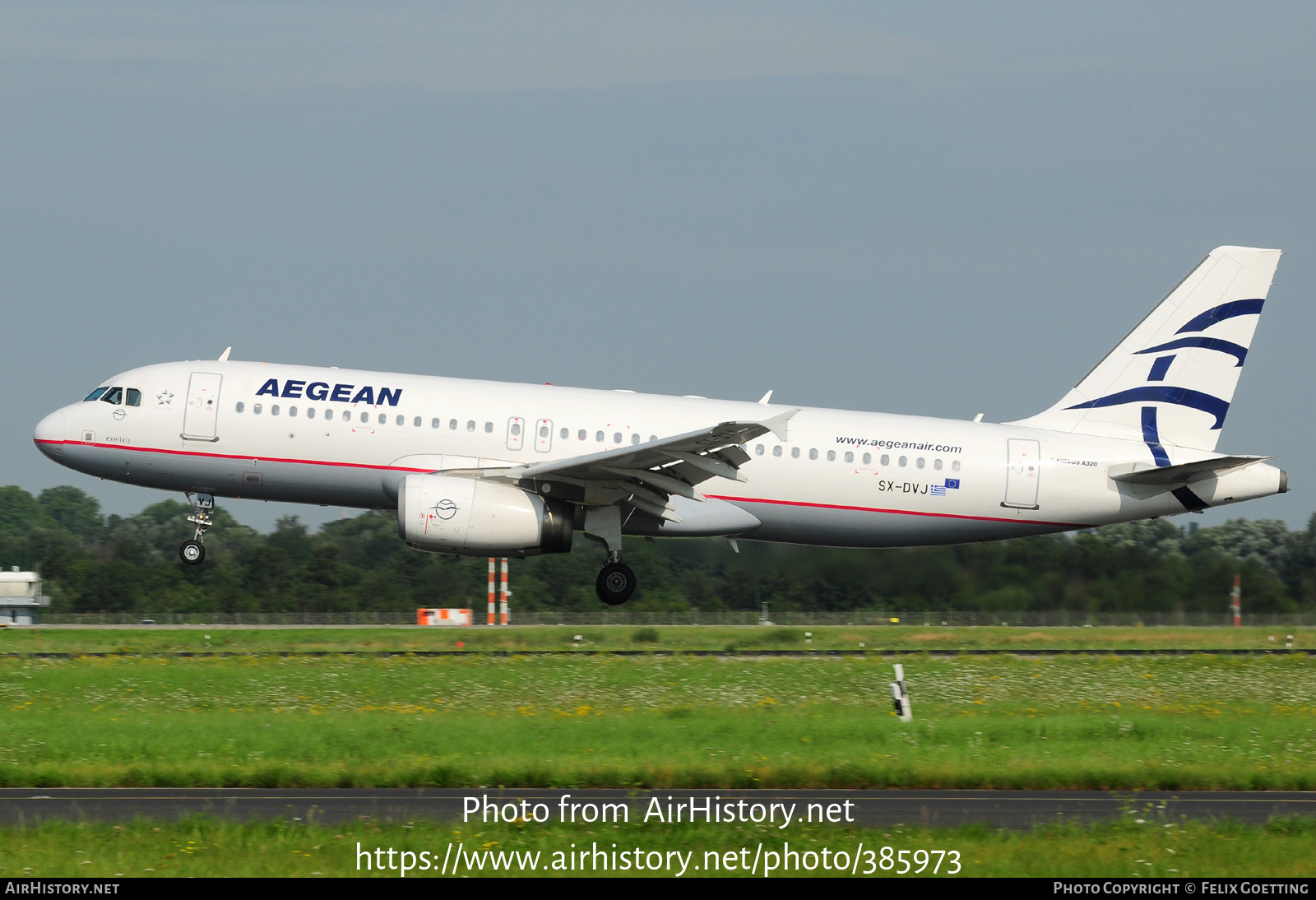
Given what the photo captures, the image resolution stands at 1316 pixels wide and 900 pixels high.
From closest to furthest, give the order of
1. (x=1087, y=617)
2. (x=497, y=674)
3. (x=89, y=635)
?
(x=497, y=674), (x=89, y=635), (x=1087, y=617)

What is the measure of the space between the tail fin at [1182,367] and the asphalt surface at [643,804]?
15818 mm

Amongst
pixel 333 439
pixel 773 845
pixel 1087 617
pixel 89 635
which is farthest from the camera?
pixel 1087 617

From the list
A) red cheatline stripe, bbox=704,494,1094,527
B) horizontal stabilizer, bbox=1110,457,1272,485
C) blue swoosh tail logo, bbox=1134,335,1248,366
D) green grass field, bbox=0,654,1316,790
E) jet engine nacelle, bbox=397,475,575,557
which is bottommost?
green grass field, bbox=0,654,1316,790

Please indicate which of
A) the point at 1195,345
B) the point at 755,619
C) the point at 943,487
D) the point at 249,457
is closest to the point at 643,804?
the point at 249,457

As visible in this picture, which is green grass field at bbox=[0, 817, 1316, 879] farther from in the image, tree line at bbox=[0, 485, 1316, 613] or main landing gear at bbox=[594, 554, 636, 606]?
tree line at bbox=[0, 485, 1316, 613]

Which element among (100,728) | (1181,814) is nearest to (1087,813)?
(1181,814)

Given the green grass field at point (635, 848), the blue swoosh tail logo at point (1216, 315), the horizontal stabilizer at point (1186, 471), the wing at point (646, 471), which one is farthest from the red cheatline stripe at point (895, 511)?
the green grass field at point (635, 848)

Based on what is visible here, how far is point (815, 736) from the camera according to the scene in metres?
17.0

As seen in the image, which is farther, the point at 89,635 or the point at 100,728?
the point at 89,635

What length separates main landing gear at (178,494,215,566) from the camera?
89.0 ft

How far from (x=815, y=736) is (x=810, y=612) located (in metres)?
19.4

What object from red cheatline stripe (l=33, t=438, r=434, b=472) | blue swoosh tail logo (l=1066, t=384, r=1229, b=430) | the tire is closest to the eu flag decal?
blue swoosh tail logo (l=1066, t=384, r=1229, b=430)

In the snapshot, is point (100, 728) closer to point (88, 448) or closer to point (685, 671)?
point (685, 671)

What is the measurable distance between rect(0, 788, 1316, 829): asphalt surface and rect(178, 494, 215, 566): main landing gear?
1348 cm
